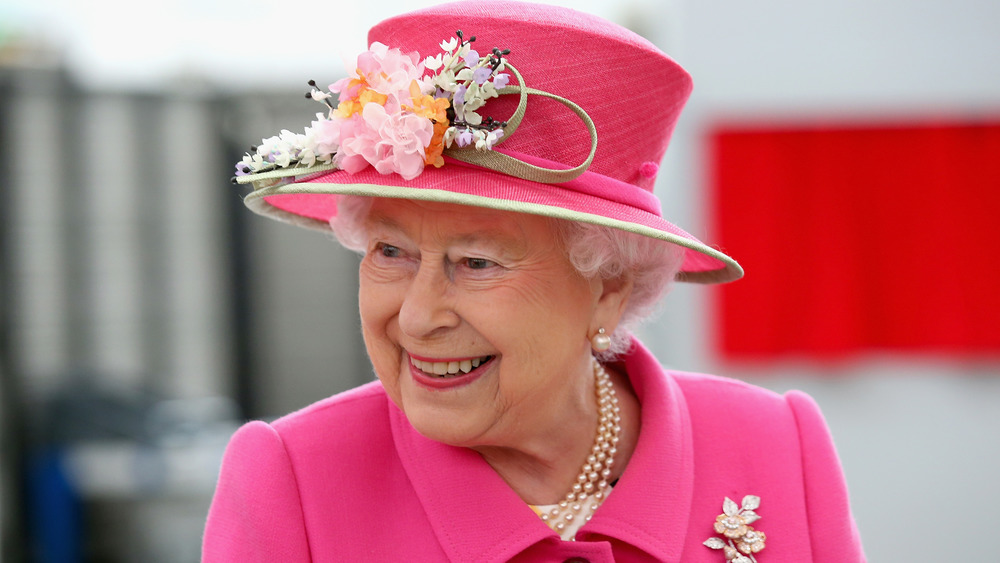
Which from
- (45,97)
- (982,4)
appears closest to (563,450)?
(982,4)

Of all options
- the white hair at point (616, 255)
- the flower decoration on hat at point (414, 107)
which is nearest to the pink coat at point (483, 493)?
the white hair at point (616, 255)

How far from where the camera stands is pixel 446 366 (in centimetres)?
153

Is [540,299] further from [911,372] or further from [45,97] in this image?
[45,97]

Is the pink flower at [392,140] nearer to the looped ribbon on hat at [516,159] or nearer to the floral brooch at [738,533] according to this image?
the looped ribbon on hat at [516,159]

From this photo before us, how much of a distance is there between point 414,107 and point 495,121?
0.43 ft

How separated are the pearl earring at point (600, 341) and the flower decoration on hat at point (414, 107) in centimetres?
45

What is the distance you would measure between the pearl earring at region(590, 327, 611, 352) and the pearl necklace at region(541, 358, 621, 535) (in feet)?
0.73

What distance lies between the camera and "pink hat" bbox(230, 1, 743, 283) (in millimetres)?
1383

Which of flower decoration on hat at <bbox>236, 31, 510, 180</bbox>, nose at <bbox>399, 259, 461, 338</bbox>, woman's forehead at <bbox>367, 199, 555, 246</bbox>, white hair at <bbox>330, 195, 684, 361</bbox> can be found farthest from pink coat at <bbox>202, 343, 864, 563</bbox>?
flower decoration on hat at <bbox>236, 31, 510, 180</bbox>

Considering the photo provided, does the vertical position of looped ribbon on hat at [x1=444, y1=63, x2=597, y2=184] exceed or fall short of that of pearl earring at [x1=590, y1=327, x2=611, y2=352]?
it exceeds it

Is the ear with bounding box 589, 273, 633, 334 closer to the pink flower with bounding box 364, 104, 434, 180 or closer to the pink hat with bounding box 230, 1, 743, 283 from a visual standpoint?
the pink hat with bounding box 230, 1, 743, 283

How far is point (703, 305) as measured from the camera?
5168 mm

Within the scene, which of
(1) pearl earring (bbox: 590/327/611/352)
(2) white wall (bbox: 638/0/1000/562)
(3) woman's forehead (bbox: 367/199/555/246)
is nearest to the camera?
(3) woman's forehead (bbox: 367/199/555/246)

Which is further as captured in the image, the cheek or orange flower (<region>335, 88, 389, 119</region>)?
the cheek
